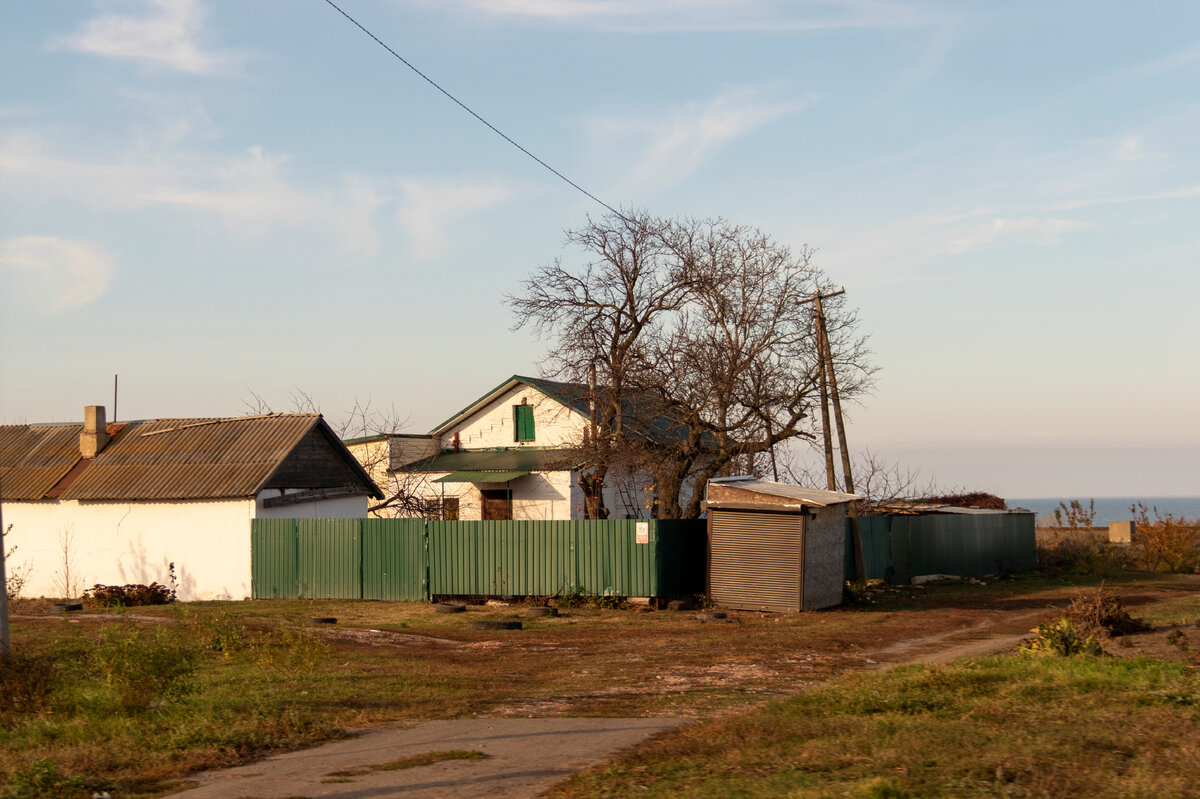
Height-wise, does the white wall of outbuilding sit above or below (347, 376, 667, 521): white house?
below

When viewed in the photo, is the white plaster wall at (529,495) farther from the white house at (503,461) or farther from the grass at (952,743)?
the grass at (952,743)

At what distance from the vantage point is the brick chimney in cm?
2984

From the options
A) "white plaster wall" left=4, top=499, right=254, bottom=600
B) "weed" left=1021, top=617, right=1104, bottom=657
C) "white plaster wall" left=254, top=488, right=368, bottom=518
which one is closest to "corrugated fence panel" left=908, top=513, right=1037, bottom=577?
"white plaster wall" left=254, top=488, right=368, bottom=518

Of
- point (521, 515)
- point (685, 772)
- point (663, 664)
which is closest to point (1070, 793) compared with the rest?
point (685, 772)

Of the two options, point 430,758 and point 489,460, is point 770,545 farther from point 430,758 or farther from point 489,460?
point 489,460

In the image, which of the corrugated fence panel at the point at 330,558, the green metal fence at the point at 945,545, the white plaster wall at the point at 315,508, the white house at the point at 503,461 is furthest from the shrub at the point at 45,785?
the white house at the point at 503,461

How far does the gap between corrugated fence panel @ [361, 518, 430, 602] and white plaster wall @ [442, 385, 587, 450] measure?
14.1 metres

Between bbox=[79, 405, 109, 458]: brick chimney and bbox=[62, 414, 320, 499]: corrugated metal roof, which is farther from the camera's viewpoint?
bbox=[79, 405, 109, 458]: brick chimney

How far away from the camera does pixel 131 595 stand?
25.3m

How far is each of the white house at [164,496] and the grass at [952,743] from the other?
63.5 ft

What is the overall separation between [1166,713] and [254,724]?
26.2 ft

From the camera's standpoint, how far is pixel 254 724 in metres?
9.45

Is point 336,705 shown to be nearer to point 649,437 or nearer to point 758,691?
point 758,691

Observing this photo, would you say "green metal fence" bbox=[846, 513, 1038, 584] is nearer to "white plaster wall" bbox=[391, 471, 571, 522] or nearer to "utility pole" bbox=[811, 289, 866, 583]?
"utility pole" bbox=[811, 289, 866, 583]
